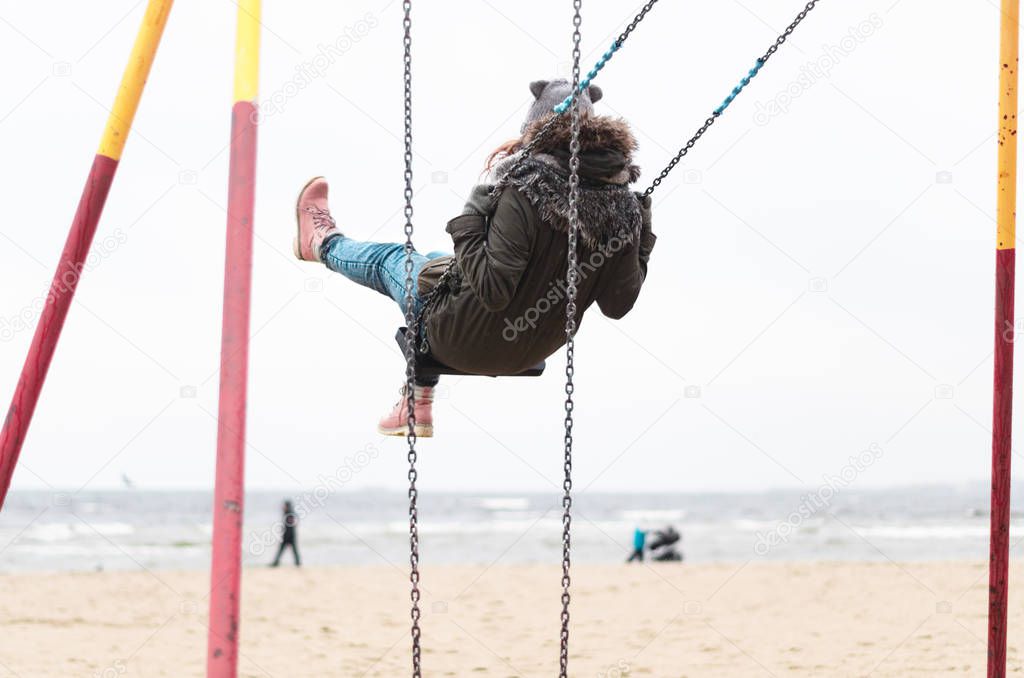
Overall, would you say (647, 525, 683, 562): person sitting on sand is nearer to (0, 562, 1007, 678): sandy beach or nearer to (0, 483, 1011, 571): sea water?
(0, 483, 1011, 571): sea water

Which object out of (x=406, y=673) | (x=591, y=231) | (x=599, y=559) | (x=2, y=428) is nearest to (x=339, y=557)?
(x=599, y=559)

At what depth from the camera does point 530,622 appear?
11.2m

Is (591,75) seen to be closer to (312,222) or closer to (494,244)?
(494,244)

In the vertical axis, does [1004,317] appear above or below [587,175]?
below

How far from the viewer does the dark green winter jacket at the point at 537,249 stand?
131 inches

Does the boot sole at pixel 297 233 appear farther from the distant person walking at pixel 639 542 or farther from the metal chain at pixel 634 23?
the distant person walking at pixel 639 542

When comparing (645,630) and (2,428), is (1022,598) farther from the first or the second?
(2,428)

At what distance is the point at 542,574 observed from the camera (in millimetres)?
15570

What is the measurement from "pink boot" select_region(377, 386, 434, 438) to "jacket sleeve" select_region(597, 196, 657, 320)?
951 millimetres

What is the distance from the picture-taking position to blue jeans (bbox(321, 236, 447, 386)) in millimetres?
3697

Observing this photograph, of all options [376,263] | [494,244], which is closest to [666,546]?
[376,263]

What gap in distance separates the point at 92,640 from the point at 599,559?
461 inches

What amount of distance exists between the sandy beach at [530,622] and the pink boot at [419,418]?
4.78 m

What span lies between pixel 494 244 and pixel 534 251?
0.14m
